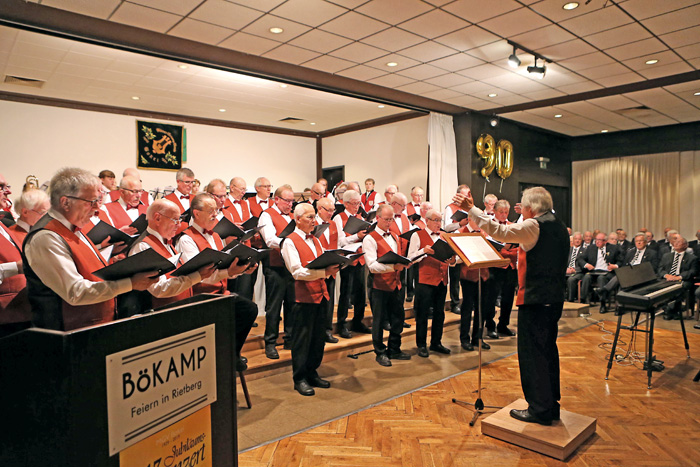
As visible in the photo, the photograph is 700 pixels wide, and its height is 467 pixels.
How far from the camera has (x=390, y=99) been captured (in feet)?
24.6

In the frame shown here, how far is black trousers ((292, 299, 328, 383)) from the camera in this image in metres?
3.68

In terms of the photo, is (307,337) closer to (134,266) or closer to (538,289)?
(538,289)

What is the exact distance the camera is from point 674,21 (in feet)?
15.3

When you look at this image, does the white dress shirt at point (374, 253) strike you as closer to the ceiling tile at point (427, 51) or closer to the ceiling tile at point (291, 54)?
the ceiling tile at point (427, 51)

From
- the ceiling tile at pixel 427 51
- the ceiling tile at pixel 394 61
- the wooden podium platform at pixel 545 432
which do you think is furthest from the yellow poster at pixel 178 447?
the ceiling tile at pixel 394 61

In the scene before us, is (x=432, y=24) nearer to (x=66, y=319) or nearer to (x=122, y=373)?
(x=66, y=319)

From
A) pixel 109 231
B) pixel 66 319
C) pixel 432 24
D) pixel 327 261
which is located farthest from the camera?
pixel 432 24

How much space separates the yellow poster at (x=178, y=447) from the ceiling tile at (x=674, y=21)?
17.6 feet

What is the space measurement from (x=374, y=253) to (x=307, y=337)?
113 centimetres

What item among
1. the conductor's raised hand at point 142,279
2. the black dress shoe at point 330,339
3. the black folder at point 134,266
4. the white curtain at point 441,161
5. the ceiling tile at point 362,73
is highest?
the ceiling tile at point 362,73

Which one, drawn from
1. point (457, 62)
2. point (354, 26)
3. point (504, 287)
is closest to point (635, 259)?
point (504, 287)

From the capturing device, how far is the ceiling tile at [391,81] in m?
6.45

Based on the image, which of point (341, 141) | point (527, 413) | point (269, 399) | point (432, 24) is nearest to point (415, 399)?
point (527, 413)

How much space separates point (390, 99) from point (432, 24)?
9.40 ft
